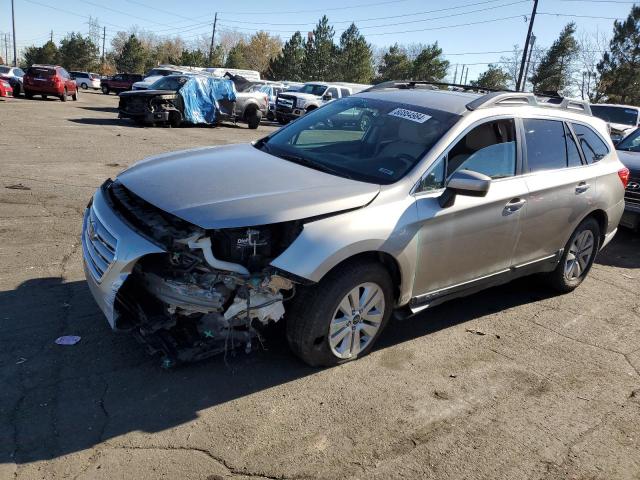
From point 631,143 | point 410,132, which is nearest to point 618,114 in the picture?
point 631,143

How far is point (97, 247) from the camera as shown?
11.4ft

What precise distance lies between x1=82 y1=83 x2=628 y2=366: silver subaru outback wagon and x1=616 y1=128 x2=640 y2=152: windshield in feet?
17.5

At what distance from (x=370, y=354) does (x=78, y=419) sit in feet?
6.56

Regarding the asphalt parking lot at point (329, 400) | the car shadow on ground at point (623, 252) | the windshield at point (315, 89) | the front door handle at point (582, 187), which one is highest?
the windshield at point (315, 89)

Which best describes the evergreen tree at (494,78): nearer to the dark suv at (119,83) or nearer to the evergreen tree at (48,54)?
the dark suv at (119,83)

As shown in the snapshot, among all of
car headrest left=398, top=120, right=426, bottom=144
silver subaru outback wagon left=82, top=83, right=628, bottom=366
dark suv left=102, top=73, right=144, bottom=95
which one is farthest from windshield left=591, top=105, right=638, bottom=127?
dark suv left=102, top=73, right=144, bottom=95

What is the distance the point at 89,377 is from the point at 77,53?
86491 mm

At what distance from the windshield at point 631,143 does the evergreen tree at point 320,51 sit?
58.6 m

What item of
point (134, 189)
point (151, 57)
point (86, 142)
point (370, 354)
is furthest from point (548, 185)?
point (151, 57)

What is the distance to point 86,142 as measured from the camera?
13.0m

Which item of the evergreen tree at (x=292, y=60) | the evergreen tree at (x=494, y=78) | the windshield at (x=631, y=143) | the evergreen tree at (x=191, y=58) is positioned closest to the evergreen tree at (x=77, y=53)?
the evergreen tree at (x=191, y=58)

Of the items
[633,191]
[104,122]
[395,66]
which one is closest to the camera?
[633,191]

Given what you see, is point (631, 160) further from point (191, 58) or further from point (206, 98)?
point (191, 58)

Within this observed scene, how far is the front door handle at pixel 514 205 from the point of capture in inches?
171
